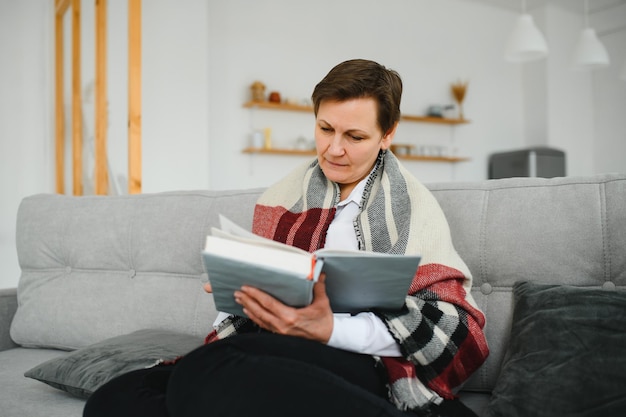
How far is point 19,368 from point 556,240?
1.48 m

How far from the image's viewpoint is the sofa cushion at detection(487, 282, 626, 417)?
1.02 m

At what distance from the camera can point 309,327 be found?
3.47ft

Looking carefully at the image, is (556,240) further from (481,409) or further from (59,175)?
(59,175)

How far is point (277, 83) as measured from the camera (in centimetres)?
507

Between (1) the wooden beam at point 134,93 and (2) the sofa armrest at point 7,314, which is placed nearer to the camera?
(2) the sofa armrest at point 7,314

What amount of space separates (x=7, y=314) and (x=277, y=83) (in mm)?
3514

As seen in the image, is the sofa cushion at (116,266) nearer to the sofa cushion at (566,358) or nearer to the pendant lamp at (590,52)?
the sofa cushion at (566,358)

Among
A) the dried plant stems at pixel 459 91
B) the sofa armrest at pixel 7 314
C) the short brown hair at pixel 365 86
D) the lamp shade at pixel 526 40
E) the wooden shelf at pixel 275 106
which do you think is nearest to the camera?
the short brown hair at pixel 365 86

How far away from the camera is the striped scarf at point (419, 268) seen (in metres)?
1.12

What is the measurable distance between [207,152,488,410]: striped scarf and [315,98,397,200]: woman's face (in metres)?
0.05

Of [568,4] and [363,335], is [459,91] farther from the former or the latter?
[363,335]

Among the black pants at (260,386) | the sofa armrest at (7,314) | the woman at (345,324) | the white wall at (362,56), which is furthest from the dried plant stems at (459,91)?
the black pants at (260,386)

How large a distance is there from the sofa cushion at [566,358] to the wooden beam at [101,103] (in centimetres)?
270

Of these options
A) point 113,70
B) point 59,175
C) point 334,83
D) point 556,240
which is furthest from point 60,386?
point 59,175
